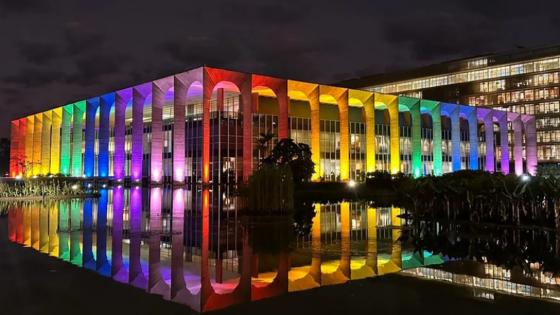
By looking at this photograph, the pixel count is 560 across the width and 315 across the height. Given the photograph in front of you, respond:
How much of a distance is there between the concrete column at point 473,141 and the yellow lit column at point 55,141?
64974 millimetres

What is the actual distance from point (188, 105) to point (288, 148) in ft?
104

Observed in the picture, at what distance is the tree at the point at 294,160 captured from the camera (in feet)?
113

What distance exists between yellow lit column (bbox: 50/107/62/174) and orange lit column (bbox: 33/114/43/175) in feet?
11.1

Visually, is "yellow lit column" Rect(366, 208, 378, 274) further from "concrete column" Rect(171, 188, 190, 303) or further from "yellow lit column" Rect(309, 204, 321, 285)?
"concrete column" Rect(171, 188, 190, 303)

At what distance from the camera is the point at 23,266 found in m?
9.15

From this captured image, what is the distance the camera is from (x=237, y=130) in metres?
55.2

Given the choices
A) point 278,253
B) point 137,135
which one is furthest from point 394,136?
point 278,253

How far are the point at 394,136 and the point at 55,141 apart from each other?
54089mm

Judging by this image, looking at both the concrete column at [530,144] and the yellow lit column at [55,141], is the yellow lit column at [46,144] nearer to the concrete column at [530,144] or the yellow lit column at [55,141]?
the yellow lit column at [55,141]

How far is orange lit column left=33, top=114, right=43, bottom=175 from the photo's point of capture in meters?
79.4

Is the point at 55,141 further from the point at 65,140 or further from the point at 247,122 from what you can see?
the point at 247,122

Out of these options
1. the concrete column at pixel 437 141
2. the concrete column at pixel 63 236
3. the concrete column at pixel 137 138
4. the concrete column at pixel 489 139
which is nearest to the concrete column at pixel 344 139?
the concrete column at pixel 437 141

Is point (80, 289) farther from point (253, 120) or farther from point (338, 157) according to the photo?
point (338, 157)

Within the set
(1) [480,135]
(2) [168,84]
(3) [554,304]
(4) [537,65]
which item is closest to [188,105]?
(2) [168,84]
